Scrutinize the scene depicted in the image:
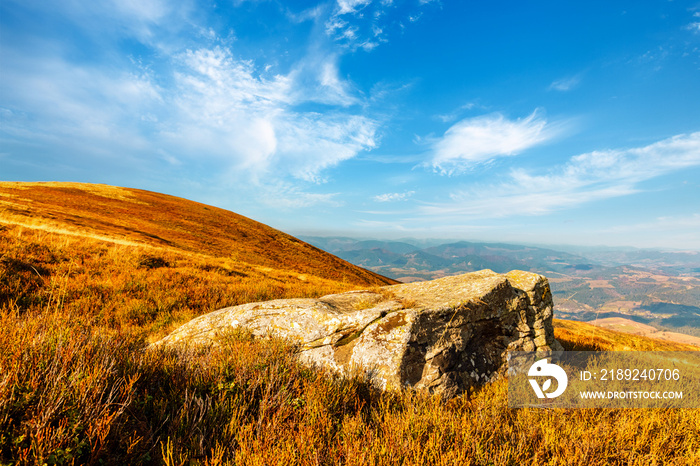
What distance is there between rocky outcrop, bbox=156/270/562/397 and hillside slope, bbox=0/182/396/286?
2110 cm

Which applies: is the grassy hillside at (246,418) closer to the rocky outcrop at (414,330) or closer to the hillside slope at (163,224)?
the rocky outcrop at (414,330)

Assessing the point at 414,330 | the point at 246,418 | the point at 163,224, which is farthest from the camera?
the point at 163,224

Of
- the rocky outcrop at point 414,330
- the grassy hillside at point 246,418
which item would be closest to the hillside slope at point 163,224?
the rocky outcrop at point 414,330

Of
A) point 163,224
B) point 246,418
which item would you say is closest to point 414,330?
point 246,418

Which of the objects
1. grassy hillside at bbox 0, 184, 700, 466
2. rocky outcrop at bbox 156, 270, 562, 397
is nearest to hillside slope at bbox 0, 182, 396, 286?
rocky outcrop at bbox 156, 270, 562, 397

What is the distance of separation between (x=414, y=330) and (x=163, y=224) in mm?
38829

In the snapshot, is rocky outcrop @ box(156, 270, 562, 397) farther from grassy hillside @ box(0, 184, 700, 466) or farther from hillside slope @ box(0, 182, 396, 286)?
hillside slope @ box(0, 182, 396, 286)

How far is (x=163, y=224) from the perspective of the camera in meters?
35.4

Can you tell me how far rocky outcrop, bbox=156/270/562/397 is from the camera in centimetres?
497

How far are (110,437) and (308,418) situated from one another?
65.5 inches

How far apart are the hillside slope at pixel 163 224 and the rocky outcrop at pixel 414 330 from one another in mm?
21096

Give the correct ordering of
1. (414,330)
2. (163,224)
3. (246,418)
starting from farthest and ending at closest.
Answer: (163,224) → (414,330) → (246,418)

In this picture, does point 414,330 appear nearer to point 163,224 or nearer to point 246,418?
point 246,418

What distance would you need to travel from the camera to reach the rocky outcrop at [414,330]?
16.3 feet
